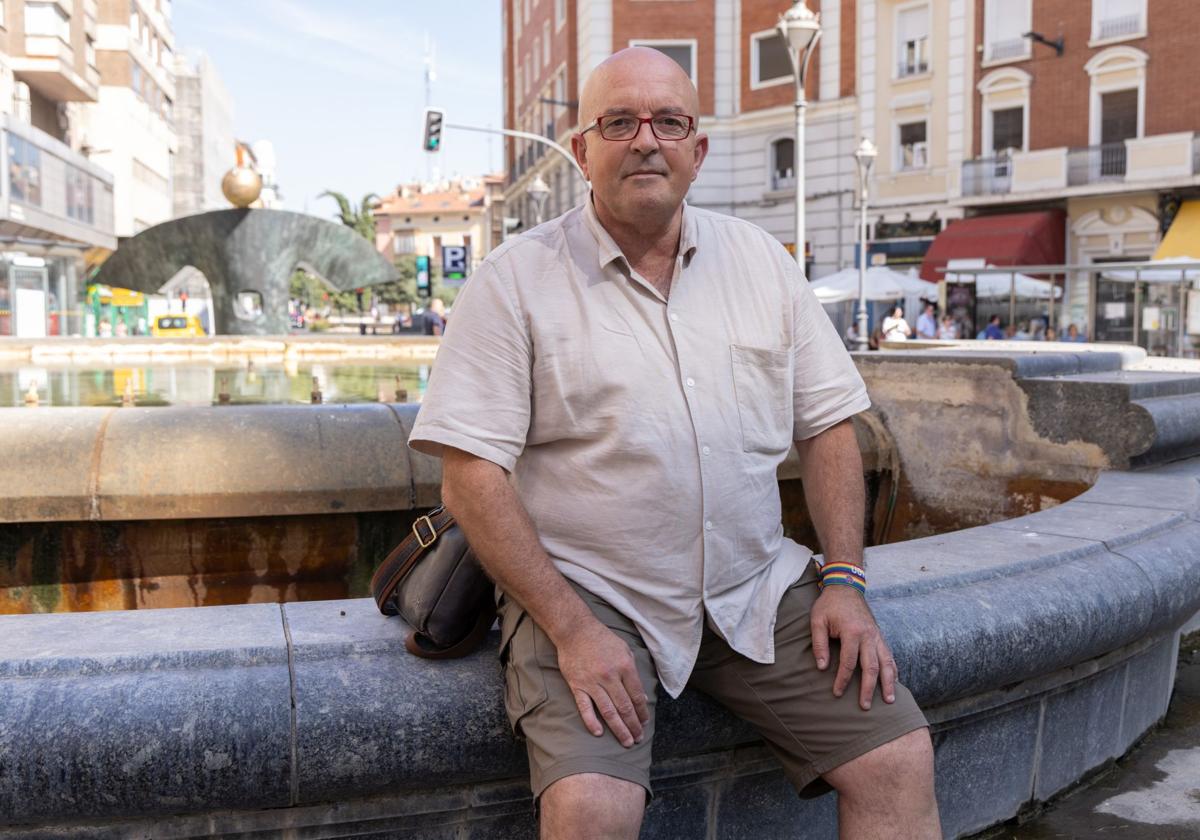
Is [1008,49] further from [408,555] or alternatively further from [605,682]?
[605,682]

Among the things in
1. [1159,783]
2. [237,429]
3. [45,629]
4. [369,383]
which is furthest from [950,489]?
[369,383]

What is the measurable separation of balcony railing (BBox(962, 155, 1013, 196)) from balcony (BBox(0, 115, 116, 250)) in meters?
24.0

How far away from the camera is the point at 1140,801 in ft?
10.2

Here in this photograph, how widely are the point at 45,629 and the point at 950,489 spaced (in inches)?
154

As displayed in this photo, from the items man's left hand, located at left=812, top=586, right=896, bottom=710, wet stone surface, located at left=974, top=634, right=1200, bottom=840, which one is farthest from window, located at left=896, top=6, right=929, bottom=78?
man's left hand, located at left=812, top=586, right=896, bottom=710

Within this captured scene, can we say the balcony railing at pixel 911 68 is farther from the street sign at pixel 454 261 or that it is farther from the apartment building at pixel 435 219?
the apartment building at pixel 435 219

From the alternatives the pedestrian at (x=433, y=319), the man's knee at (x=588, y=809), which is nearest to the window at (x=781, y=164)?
the pedestrian at (x=433, y=319)

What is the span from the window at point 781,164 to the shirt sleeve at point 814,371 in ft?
112

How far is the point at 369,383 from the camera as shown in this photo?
11391 mm

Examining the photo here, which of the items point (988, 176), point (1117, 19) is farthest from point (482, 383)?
point (988, 176)

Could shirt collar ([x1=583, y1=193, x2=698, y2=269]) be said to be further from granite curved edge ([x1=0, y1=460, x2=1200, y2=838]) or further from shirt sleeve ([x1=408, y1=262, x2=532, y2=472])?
granite curved edge ([x1=0, y1=460, x2=1200, y2=838])

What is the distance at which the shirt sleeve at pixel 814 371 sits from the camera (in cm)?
259

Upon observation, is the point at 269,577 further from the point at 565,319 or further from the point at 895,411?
the point at 895,411

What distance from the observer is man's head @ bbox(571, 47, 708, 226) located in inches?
95.3
